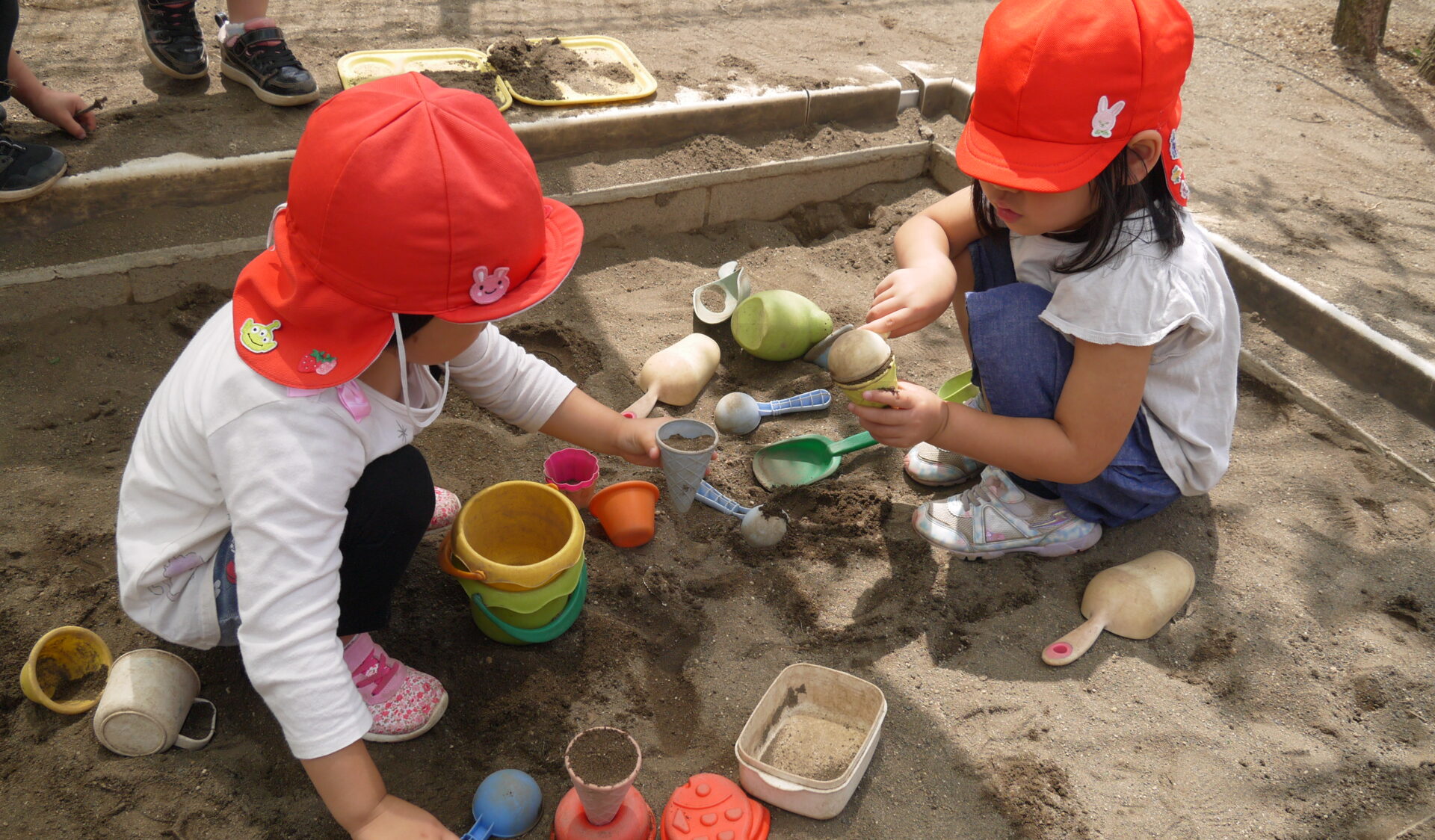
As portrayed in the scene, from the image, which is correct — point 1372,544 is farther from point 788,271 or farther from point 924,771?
point 788,271

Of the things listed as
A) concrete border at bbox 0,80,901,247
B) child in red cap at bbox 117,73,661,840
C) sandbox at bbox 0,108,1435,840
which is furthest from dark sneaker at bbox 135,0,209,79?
child in red cap at bbox 117,73,661,840

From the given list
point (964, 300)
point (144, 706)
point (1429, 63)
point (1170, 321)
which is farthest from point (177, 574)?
point (1429, 63)

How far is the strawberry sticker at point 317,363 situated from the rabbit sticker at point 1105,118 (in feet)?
4.47

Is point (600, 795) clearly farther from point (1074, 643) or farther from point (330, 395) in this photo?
point (1074, 643)

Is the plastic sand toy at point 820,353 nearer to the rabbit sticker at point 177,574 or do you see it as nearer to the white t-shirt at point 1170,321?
the white t-shirt at point 1170,321

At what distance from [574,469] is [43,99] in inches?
76.9

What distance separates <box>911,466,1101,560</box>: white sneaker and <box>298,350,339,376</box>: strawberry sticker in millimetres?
→ 1442

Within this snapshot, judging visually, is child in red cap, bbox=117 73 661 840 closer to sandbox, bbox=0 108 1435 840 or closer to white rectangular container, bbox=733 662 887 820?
sandbox, bbox=0 108 1435 840

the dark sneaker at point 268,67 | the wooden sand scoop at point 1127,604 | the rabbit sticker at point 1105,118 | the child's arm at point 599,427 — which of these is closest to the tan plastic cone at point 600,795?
the child's arm at point 599,427

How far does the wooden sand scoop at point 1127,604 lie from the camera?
6.81 feet

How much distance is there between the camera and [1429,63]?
179 inches

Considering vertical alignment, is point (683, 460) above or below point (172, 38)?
below

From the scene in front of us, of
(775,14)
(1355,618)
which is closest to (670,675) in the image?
(1355,618)

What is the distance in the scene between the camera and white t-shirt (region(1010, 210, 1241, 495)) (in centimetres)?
195
